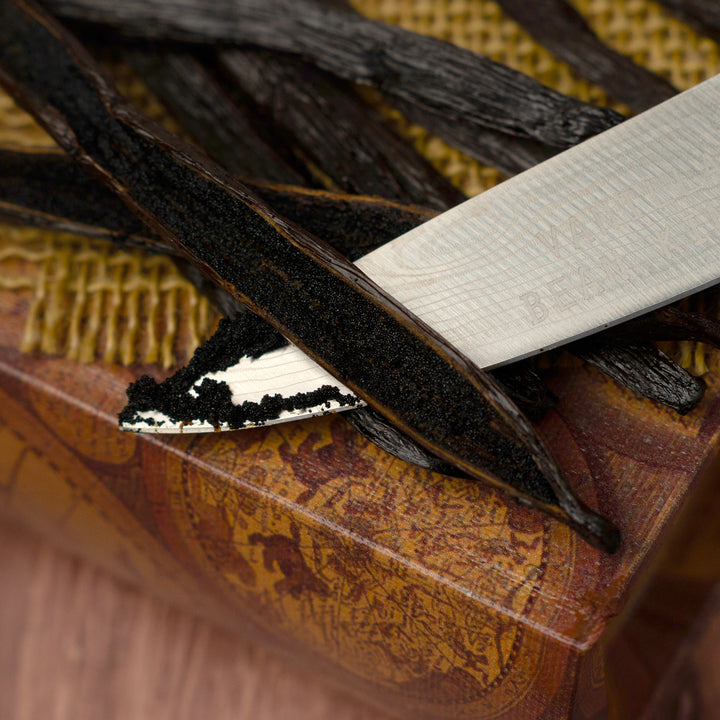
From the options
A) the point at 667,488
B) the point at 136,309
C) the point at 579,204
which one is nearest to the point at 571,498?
the point at 667,488

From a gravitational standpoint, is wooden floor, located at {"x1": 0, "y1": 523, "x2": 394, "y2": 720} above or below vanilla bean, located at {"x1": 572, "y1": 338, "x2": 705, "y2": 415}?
below

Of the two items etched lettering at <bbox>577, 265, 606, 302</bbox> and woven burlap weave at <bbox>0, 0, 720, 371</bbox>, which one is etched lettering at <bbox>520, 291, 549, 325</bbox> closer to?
etched lettering at <bbox>577, 265, 606, 302</bbox>

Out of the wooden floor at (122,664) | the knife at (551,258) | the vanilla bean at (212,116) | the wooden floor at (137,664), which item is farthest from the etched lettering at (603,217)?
the wooden floor at (122,664)

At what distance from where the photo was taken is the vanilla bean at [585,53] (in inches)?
29.5

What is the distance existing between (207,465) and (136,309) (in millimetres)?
214

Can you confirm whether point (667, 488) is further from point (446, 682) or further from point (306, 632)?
point (306, 632)

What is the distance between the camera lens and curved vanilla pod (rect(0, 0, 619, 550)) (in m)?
0.54

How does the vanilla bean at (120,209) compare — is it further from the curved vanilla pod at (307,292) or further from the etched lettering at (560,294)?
the etched lettering at (560,294)

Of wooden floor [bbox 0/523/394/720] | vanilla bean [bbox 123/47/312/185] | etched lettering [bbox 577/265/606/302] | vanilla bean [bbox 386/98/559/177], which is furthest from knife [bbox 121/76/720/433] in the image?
wooden floor [bbox 0/523/394/720]

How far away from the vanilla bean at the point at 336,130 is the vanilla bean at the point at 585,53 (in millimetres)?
223

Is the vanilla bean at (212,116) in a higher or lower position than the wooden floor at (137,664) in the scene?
higher

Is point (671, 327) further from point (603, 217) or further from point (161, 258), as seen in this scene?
point (161, 258)

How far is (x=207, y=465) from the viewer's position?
68cm

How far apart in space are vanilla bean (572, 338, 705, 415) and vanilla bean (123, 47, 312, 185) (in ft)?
1.28
